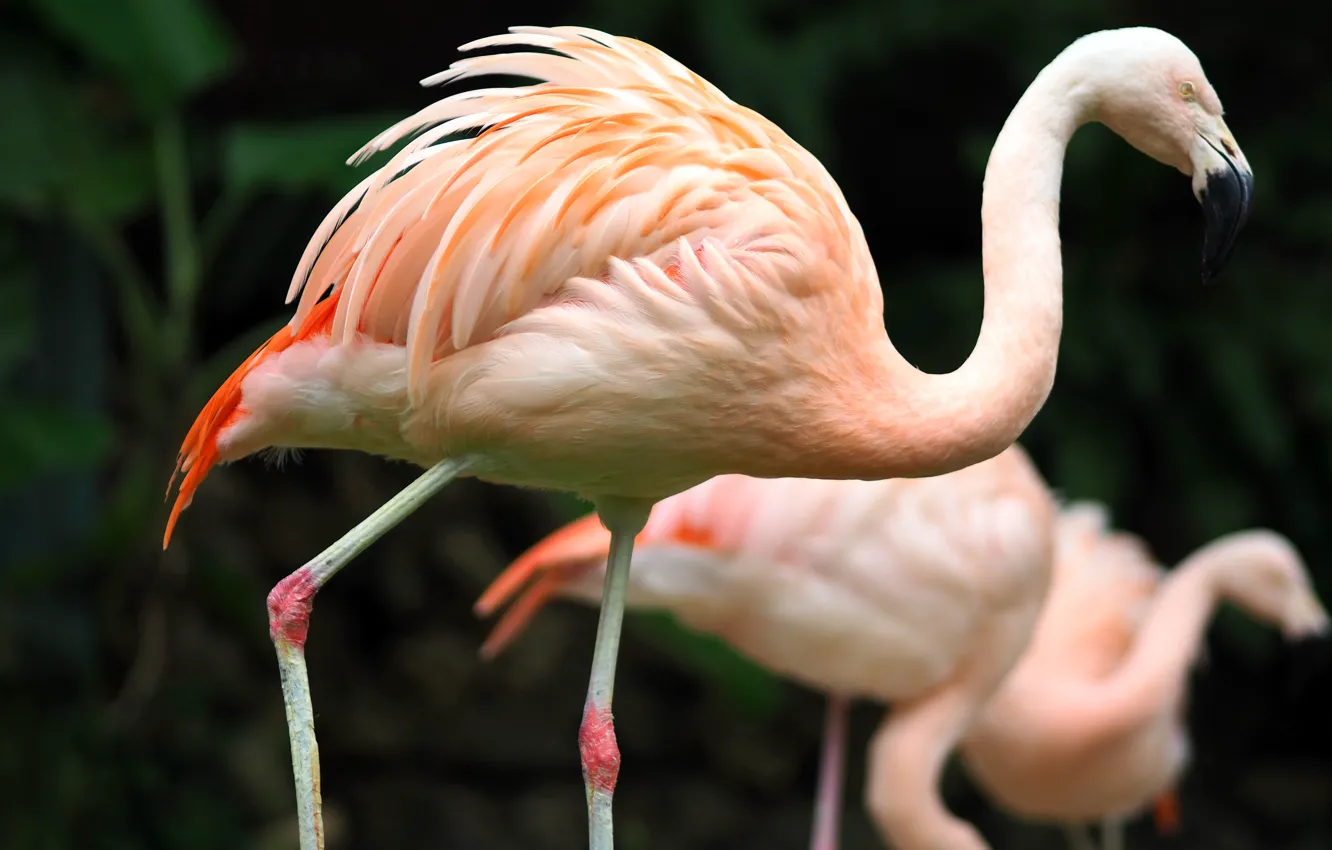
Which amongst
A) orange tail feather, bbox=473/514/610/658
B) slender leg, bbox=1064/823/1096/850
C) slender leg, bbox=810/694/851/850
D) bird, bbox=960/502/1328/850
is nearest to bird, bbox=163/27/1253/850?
orange tail feather, bbox=473/514/610/658

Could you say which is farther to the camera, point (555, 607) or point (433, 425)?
point (555, 607)

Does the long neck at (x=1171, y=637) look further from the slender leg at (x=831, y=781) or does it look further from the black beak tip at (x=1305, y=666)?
the black beak tip at (x=1305, y=666)

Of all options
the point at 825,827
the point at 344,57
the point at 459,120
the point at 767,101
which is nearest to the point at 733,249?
the point at 459,120

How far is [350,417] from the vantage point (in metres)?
1.94

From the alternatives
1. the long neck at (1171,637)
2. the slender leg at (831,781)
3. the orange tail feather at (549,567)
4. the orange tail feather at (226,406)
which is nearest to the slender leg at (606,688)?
the orange tail feather at (226,406)

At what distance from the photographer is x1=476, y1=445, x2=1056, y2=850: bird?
3129 mm

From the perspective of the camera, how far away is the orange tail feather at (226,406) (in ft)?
6.46

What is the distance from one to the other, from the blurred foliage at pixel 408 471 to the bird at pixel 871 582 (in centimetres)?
78

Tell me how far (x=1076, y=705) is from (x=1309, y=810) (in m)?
2.23

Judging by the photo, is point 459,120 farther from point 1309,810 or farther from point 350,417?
point 1309,810

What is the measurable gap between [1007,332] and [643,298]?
417mm

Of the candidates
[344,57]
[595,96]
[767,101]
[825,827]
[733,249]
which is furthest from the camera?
[344,57]

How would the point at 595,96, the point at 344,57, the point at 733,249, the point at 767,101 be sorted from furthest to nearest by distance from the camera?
the point at 344,57, the point at 767,101, the point at 595,96, the point at 733,249

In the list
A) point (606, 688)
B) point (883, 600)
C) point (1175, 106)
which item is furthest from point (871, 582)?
point (1175, 106)
